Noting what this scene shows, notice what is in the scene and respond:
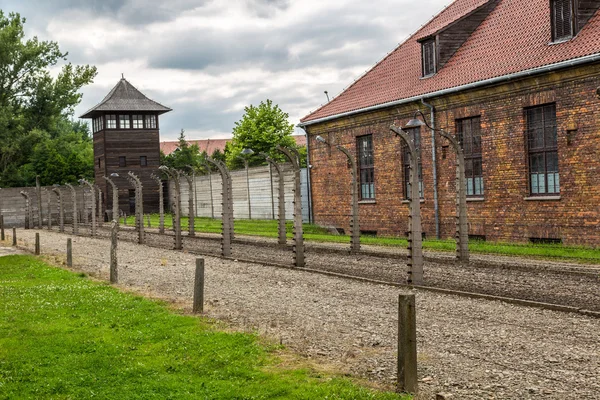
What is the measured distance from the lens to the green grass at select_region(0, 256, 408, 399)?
721cm

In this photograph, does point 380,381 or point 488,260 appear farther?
point 488,260

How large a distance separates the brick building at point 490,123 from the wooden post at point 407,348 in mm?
12291

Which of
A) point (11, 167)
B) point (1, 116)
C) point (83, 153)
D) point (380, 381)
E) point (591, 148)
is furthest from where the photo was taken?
point (83, 153)

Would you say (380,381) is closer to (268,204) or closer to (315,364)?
(315,364)

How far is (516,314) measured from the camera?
436 inches

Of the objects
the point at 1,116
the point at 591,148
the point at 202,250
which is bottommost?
the point at 202,250

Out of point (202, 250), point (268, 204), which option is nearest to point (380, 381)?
point (202, 250)

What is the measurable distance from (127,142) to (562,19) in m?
42.3

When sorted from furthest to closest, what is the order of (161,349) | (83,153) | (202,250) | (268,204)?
1. (83,153)
2. (268,204)
3. (202,250)
4. (161,349)

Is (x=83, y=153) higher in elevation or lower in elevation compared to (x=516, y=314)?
higher

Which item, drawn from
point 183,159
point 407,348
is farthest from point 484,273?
point 183,159

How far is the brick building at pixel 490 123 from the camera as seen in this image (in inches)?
818

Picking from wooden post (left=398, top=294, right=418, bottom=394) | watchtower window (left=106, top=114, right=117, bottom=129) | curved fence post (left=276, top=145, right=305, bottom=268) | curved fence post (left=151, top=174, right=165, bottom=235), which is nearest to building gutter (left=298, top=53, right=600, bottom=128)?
curved fence post (left=276, top=145, right=305, bottom=268)

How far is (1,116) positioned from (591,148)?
4849cm
